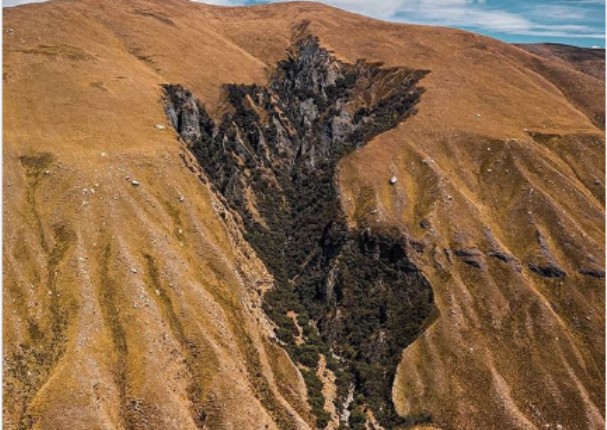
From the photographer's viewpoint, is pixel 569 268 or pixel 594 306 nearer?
pixel 594 306

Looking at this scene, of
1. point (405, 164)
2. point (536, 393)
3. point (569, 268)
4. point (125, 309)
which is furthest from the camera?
point (405, 164)

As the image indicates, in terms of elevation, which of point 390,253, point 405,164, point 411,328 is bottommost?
point 411,328

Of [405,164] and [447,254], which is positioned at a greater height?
[405,164]

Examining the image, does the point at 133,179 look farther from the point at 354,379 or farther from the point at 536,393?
the point at 536,393

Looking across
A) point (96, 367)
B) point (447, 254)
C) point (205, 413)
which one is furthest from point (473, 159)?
point (96, 367)

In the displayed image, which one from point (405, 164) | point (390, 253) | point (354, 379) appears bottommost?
point (354, 379)

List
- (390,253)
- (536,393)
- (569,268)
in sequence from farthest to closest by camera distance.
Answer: (390,253), (569,268), (536,393)

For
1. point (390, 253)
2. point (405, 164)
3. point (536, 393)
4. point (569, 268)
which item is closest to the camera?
point (536, 393)

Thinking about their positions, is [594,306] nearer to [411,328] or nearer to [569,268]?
[569,268]

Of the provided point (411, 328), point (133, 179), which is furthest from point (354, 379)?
point (133, 179)
